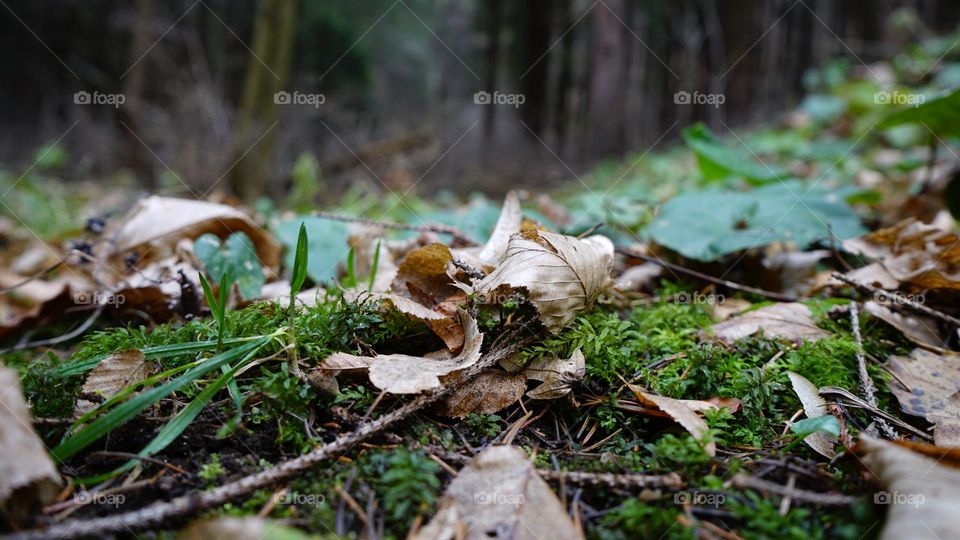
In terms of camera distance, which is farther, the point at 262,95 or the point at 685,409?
the point at 262,95

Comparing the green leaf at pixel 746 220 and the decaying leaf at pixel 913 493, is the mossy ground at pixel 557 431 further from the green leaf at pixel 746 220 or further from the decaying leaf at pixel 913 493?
the green leaf at pixel 746 220

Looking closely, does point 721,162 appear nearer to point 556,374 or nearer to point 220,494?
point 556,374

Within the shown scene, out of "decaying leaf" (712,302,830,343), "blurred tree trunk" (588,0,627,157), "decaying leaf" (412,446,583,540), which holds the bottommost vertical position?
"decaying leaf" (412,446,583,540)

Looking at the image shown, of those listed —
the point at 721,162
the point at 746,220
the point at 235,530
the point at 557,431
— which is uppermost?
the point at 721,162

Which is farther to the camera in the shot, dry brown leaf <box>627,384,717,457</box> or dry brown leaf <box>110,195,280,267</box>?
dry brown leaf <box>110,195,280,267</box>

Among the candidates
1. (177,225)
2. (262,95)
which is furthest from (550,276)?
(262,95)

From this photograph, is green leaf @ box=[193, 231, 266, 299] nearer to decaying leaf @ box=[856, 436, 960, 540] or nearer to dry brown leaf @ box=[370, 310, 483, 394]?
dry brown leaf @ box=[370, 310, 483, 394]

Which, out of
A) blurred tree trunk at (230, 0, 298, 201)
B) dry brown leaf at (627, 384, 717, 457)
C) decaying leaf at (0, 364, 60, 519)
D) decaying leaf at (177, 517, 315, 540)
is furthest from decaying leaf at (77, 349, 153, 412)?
blurred tree trunk at (230, 0, 298, 201)
